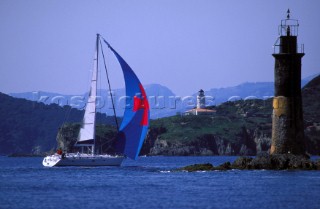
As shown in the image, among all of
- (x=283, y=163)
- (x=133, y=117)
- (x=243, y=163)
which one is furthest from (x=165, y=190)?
(x=133, y=117)

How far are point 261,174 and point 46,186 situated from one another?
16944 mm

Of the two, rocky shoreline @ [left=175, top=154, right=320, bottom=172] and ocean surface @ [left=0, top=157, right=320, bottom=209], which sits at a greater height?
rocky shoreline @ [left=175, top=154, right=320, bottom=172]

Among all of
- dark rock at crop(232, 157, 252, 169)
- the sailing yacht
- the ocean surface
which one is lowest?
the ocean surface

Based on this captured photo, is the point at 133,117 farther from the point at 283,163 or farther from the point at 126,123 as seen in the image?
the point at 283,163

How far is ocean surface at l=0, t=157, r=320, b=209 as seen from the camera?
50.9 meters

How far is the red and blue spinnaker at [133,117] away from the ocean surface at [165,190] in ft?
25.0

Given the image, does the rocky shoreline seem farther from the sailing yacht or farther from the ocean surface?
the sailing yacht

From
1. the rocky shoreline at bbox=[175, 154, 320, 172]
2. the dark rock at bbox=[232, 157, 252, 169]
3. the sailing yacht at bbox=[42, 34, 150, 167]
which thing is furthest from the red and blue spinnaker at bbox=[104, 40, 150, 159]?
the rocky shoreline at bbox=[175, 154, 320, 172]

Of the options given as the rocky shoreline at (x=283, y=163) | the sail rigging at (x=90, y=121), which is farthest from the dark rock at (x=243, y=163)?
the sail rigging at (x=90, y=121)

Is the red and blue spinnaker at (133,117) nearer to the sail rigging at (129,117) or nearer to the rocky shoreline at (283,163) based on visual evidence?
the sail rigging at (129,117)

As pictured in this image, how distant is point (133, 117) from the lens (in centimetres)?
8638

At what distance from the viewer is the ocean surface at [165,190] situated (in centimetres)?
5091

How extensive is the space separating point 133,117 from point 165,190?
27.4 metres

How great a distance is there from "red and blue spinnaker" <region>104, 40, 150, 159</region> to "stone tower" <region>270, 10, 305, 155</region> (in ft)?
58.3
